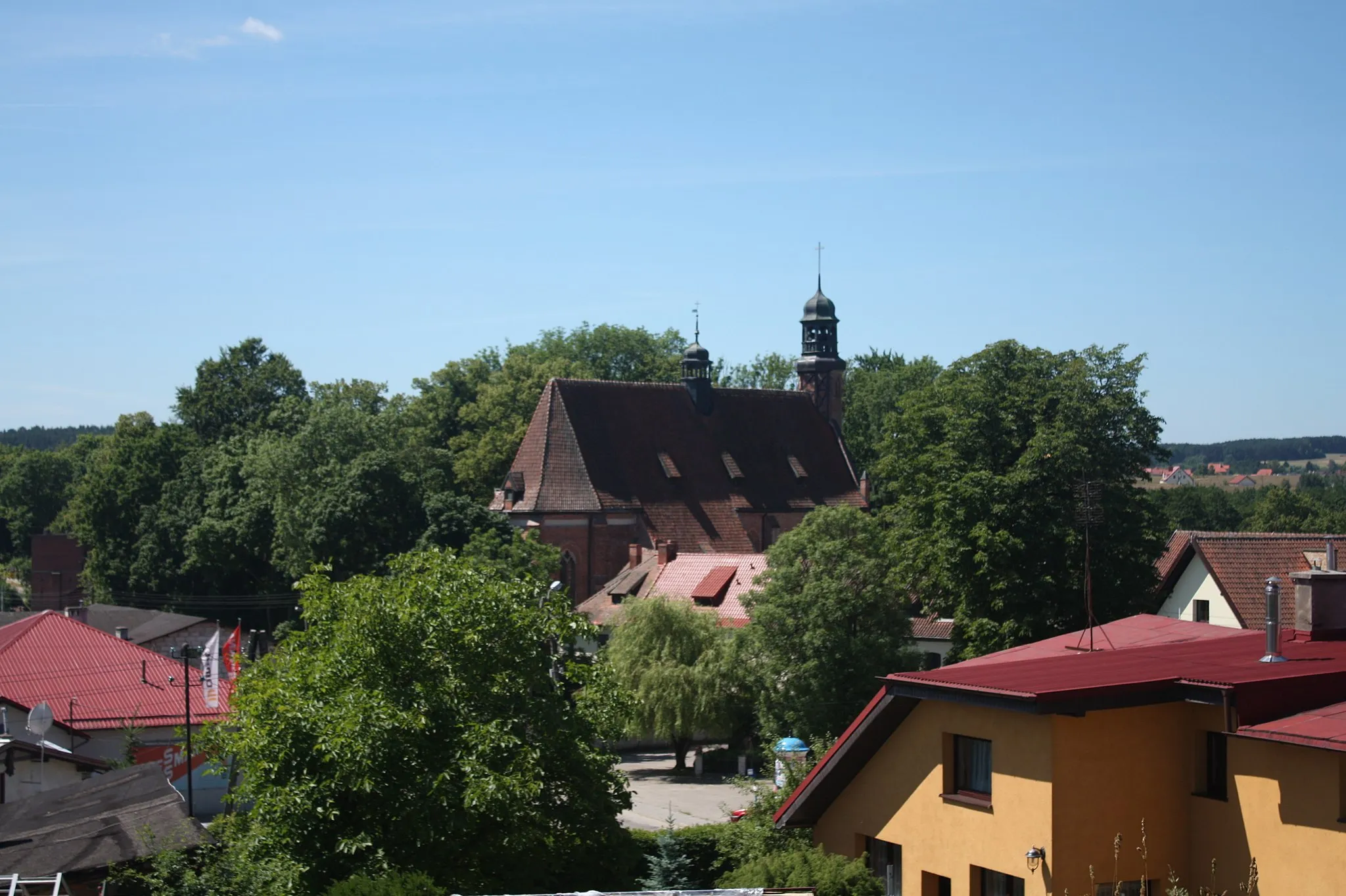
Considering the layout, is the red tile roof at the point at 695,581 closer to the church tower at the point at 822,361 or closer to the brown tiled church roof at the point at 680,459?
the brown tiled church roof at the point at 680,459

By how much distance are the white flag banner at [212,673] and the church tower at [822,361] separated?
44.5m

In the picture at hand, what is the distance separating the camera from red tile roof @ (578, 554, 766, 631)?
51281 mm

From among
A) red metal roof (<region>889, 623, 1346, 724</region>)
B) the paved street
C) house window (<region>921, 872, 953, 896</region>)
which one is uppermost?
red metal roof (<region>889, 623, 1346, 724</region>)

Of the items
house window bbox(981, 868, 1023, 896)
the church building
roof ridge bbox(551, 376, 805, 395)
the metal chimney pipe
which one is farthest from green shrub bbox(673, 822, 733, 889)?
roof ridge bbox(551, 376, 805, 395)

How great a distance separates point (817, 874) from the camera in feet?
45.6

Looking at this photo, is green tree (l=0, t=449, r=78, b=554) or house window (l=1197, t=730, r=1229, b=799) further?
green tree (l=0, t=449, r=78, b=554)

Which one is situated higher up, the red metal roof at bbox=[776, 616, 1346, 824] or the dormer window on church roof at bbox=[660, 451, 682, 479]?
the dormer window on church roof at bbox=[660, 451, 682, 479]

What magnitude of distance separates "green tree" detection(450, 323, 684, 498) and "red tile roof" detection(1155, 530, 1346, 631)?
138 ft

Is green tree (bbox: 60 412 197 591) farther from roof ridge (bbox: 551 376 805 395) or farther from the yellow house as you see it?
the yellow house

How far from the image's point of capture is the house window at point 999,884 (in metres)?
13.1

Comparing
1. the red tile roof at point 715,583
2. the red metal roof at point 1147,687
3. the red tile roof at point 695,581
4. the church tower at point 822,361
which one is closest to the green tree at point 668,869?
the red metal roof at point 1147,687

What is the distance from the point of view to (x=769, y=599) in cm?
4066

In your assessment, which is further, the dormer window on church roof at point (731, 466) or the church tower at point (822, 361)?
the church tower at point (822, 361)

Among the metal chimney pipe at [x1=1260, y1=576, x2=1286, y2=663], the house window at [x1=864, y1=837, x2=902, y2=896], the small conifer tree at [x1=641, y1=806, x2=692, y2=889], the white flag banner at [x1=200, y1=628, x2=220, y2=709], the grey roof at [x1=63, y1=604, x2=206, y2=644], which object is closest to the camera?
the metal chimney pipe at [x1=1260, y1=576, x2=1286, y2=663]
